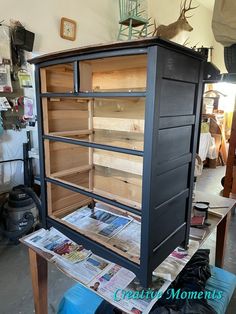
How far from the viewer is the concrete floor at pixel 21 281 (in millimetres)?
1621

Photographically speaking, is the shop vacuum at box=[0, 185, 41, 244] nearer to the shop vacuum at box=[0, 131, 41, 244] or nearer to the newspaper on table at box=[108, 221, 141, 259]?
the shop vacuum at box=[0, 131, 41, 244]

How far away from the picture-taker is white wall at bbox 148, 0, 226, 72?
409 centimetres

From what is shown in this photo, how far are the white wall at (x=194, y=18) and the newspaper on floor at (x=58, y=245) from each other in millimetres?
3961

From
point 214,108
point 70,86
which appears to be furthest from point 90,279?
point 214,108

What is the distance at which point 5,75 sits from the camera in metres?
2.32

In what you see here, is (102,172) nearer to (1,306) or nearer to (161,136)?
(161,136)

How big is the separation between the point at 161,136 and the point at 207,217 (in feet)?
2.73

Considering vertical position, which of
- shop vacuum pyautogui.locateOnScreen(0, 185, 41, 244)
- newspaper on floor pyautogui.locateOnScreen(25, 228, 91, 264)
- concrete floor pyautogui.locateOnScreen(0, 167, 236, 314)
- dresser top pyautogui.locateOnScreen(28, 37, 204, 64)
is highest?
dresser top pyautogui.locateOnScreen(28, 37, 204, 64)

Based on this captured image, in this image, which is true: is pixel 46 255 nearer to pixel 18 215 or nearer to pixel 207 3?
pixel 18 215

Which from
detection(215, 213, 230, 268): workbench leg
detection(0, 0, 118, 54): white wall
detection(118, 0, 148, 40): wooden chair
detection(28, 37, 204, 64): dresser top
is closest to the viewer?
detection(28, 37, 204, 64): dresser top

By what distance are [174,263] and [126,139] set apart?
2.10 ft

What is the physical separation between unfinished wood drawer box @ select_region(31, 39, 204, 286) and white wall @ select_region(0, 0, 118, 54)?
172 cm

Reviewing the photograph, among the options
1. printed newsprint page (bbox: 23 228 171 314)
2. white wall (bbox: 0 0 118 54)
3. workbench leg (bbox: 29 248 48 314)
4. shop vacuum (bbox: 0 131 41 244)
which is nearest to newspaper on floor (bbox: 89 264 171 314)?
printed newsprint page (bbox: 23 228 171 314)

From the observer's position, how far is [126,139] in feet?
4.24
